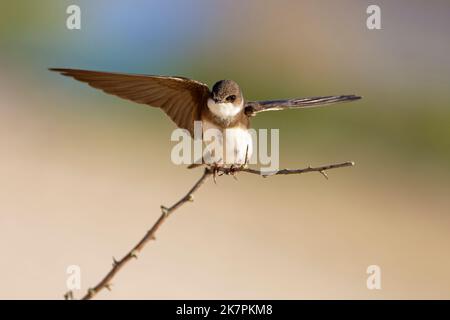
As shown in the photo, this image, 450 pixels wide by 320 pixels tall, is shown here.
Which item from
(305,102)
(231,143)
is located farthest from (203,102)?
(305,102)

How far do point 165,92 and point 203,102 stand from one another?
6.2 inches

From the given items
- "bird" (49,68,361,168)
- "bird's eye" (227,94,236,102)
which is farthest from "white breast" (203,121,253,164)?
"bird's eye" (227,94,236,102)

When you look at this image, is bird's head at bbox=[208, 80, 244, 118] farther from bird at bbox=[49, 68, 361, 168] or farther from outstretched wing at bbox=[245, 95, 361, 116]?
outstretched wing at bbox=[245, 95, 361, 116]

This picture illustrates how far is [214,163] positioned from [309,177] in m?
6.84

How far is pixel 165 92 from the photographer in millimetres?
3096

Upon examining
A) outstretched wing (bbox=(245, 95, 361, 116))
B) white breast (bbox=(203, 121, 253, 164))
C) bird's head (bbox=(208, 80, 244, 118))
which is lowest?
white breast (bbox=(203, 121, 253, 164))

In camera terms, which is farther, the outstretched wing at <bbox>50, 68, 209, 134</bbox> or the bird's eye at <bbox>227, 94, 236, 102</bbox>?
the bird's eye at <bbox>227, 94, 236, 102</bbox>

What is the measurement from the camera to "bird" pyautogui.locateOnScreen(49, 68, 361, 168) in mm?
2795

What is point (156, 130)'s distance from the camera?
9.97m

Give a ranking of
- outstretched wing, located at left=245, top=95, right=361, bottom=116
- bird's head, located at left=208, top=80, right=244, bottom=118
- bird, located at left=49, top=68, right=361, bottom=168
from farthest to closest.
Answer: bird's head, located at left=208, top=80, right=244, bottom=118
bird, located at left=49, top=68, right=361, bottom=168
outstretched wing, located at left=245, top=95, right=361, bottom=116

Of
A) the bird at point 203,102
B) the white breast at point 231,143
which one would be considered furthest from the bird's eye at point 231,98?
the white breast at point 231,143

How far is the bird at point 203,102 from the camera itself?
279 cm

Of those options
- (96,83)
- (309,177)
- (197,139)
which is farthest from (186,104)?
(309,177)

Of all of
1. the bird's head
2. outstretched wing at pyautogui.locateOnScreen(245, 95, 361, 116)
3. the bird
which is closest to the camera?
outstretched wing at pyautogui.locateOnScreen(245, 95, 361, 116)
